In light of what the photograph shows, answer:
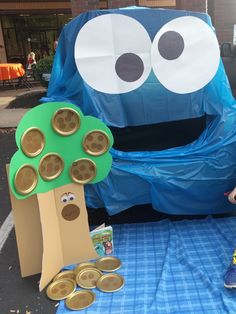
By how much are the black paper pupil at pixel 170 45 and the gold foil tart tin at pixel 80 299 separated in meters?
1.66

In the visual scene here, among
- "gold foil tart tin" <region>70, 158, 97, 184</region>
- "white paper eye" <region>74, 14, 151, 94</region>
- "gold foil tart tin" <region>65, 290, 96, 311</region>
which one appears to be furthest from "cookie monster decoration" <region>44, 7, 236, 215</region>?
"gold foil tart tin" <region>65, 290, 96, 311</region>

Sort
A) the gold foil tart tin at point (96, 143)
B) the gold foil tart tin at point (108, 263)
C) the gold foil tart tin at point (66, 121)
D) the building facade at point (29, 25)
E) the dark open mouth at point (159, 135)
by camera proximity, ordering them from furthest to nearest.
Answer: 1. the building facade at point (29, 25)
2. the dark open mouth at point (159, 135)
3. the gold foil tart tin at point (108, 263)
4. the gold foil tart tin at point (96, 143)
5. the gold foil tart tin at point (66, 121)

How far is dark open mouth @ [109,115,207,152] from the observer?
2.99 m

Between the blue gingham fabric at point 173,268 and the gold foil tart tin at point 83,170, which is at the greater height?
the gold foil tart tin at point 83,170

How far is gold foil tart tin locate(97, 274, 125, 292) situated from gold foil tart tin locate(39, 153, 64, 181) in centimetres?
71

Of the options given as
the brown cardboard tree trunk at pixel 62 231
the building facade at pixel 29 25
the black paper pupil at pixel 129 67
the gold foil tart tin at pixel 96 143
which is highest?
the building facade at pixel 29 25

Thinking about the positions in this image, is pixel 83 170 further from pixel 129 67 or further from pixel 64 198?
pixel 129 67

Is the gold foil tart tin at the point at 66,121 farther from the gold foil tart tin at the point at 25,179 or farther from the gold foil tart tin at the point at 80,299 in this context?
the gold foil tart tin at the point at 80,299

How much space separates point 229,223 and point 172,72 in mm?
1252

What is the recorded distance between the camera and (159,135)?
303 centimetres

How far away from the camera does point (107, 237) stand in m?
2.60

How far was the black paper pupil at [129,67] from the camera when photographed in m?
2.62

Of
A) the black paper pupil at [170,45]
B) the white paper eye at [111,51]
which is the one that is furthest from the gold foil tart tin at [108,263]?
Answer: the black paper pupil at [170,45]

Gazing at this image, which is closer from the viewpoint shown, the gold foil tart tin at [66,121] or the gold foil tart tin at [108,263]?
Result: the gold foil tart tin at [66,121]
